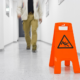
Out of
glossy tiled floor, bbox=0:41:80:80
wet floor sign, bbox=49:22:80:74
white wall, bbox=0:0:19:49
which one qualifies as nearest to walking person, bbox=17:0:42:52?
white wall, bbox=0:0:19:49

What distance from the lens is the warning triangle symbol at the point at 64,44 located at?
1.33 meters

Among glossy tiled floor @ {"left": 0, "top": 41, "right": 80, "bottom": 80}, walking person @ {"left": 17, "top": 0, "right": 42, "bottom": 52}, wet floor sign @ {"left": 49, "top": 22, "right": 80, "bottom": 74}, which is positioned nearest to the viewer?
glossy tiled floor @ {"left": 0, "top": 41, "right": 80, "bottom": 80}

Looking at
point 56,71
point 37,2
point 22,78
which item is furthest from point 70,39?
point 37,2

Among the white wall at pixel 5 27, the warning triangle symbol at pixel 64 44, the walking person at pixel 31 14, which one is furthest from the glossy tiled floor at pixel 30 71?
the white wall at pixel 5 27

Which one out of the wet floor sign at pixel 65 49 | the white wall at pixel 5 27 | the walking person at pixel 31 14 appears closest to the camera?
the wet floor sign at pixel 65 49

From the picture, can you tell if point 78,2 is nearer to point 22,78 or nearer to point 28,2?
point 28,2

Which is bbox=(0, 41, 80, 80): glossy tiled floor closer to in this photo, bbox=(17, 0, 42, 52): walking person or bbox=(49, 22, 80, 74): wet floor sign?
bbox=(49, 22, 80, 74): wet floor sign

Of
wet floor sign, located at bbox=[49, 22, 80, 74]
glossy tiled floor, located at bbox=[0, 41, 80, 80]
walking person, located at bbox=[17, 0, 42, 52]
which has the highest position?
walking person, located at bbox=[17, 0, 42, 52]

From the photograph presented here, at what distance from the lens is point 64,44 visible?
1.34m

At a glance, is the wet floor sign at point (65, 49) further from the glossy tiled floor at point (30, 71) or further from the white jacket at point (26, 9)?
the white jacket at point (26, 9)

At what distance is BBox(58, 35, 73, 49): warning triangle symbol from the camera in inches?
52.3

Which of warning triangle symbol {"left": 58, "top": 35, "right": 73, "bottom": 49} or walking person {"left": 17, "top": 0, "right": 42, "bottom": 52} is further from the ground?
walking person {"left": 17, "top": 0, "right": 42, "bottom": 52}

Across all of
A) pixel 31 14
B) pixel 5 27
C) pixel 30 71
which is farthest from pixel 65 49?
pixel 5 27

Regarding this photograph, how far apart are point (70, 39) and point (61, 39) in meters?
0.11
